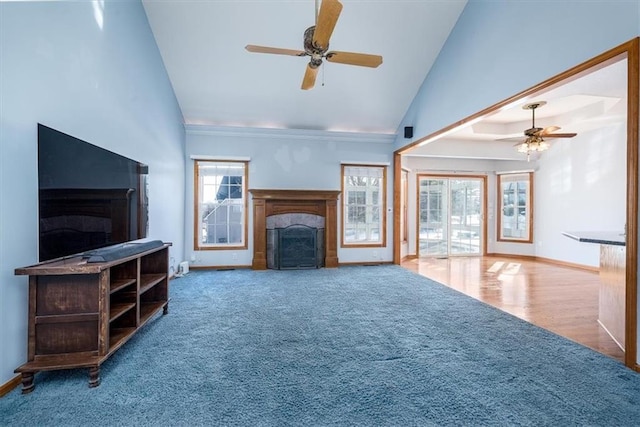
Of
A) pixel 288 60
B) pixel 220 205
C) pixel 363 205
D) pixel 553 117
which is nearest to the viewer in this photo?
pixel 288 60

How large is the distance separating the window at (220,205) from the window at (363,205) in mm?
2117

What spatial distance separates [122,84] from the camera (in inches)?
132

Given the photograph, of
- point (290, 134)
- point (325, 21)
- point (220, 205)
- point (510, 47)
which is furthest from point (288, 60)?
point (510, 47)

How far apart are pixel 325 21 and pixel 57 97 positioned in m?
2.19

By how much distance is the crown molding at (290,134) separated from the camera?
5766mm

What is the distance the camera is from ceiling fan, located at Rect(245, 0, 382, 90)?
230 cm

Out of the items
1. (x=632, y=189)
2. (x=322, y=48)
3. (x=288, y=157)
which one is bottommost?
(x=632, y=189)

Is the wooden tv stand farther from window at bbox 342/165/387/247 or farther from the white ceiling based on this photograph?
window at bbox 342/165/387/247

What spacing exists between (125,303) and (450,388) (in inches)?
104

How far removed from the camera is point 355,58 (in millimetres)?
3098

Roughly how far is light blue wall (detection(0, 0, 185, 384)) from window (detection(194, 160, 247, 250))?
61.7 inches

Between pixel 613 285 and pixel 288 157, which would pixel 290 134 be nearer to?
pixel 288 157

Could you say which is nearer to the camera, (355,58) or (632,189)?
(632,189)

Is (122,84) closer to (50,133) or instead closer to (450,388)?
(50,133)
